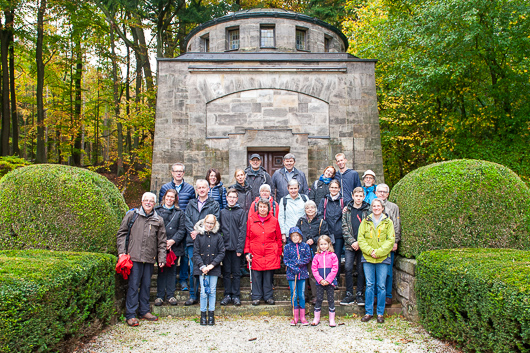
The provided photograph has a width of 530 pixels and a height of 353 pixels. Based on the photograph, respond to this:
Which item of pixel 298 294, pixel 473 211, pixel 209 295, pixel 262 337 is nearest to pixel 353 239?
pixel 298 294

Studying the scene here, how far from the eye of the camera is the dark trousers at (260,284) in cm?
572

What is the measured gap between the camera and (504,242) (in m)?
5.23

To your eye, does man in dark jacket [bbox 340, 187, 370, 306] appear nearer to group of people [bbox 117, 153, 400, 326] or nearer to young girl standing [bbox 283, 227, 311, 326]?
group of people [bbox 117, 153, 400, 326]

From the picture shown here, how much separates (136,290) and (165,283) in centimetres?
60

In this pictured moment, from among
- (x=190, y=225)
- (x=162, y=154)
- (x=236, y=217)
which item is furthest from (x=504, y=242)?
(x=162, y=154)

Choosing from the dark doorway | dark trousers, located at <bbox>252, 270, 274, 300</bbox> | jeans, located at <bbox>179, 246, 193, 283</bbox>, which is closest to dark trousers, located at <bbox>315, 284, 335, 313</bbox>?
dark trousers, located at <bbox>252, 270, 274, 300</bbox>

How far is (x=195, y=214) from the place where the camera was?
5926 mm

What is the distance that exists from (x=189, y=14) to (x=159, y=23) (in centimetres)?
173

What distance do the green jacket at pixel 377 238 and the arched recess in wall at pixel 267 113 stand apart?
5.40 metres

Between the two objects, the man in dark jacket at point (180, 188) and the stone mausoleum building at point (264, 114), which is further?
the stone mausoleum building at point (264, 114)

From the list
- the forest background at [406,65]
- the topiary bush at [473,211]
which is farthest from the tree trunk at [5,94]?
the topiary bush at [473,211]

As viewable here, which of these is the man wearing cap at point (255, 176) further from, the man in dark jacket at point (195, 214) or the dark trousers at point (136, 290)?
the dark trousers at point (136, 290)

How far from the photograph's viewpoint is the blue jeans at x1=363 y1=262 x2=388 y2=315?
5.38 m

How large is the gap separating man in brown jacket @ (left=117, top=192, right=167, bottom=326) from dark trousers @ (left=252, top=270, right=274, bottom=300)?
143cm
